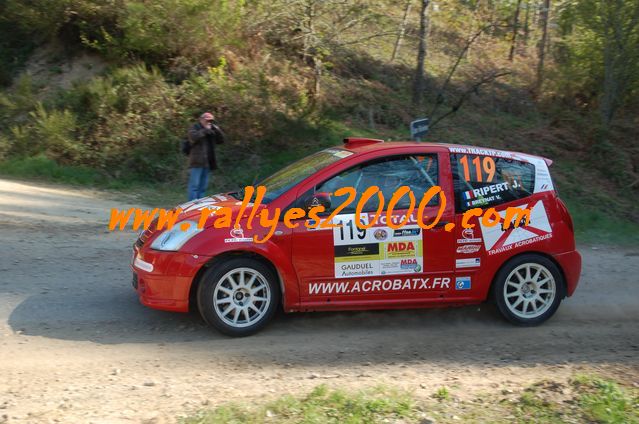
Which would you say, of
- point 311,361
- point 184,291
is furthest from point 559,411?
point 184,291

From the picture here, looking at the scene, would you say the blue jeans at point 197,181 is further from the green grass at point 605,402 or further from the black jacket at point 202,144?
the green grass at point 605,402

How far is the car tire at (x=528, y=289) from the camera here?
21.1 ft

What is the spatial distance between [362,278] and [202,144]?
610 centimetres

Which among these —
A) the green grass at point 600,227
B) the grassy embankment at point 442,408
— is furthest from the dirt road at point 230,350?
the green grass at point 600,227

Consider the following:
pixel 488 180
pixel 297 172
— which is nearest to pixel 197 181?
pixel 297 172

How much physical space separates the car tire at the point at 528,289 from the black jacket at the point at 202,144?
252 inches

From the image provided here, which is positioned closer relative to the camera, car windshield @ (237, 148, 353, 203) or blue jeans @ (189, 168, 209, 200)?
car windshield @ (237, 148, 353, 203)

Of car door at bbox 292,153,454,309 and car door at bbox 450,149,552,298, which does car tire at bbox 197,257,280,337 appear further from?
car door at bbox 450,149,552,298

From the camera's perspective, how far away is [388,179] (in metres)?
Answer: 6.28

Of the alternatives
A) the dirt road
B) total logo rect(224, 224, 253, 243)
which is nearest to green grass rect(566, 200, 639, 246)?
the dirt road

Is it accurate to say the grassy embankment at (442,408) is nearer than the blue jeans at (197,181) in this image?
Yes

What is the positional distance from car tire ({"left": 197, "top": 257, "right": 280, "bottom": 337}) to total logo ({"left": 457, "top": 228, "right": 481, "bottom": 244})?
72.7 inches

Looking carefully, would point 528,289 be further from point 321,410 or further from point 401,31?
point 401,31

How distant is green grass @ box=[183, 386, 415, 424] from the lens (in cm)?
427
